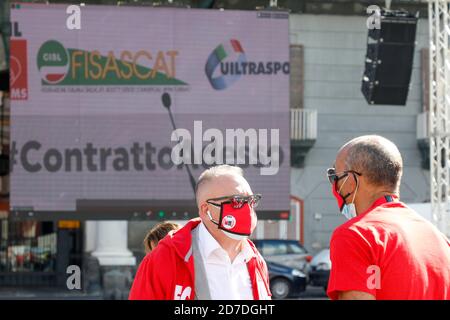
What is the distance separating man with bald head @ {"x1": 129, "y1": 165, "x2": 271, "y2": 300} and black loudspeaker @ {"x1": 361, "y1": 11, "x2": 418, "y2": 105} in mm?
12355

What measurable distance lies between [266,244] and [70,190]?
16.1 ft

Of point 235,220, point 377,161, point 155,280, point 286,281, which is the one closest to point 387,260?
point 377,161

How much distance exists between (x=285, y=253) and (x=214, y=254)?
18234 millimetres

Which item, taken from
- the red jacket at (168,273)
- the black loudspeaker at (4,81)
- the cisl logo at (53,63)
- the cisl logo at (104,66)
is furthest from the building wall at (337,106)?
the red jacket at (168,273)

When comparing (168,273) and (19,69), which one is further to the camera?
(19,69)

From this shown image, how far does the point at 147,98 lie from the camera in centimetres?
1970

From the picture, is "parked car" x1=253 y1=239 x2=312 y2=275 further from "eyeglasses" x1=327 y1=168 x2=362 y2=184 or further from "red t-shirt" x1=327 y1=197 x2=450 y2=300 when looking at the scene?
"red t-shirt" x1=327 y1=197 x2=450 y2=300

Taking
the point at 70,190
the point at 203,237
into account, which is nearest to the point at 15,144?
the point at 70,190

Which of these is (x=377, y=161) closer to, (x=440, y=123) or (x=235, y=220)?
(x=235, y=220)

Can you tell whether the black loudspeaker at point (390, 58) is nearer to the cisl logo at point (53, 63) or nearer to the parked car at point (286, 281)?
the parked car at point (286, 281)

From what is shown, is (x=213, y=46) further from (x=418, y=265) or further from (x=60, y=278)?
(x=418, y=265)

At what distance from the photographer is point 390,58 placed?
16312 mm

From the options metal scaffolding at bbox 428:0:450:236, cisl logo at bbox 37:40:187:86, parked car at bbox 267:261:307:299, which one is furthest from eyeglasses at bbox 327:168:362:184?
parked car at bbox 267:261:307:299
